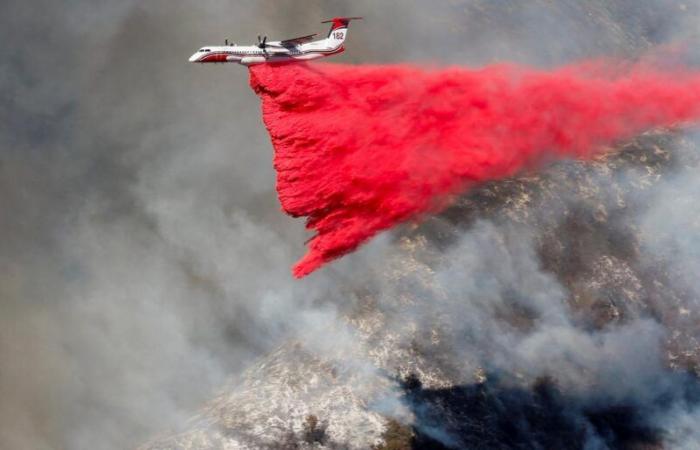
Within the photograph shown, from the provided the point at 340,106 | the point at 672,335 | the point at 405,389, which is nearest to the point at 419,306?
the point at 405,389

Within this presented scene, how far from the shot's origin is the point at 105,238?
189 feet

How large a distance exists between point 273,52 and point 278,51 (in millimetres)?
303

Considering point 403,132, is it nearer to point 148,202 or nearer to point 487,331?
point 487,331

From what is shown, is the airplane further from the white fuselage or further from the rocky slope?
the rocky slope

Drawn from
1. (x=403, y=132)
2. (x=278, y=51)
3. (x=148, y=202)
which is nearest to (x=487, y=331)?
(x=403, y=132)

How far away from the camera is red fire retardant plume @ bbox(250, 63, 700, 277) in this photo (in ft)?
156

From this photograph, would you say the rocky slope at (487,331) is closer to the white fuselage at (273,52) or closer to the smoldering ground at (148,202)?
the smoldering ground at (148,202)

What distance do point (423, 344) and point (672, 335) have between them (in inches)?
679

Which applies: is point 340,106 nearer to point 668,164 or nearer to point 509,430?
point 509,430

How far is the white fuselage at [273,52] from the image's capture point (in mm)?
47938

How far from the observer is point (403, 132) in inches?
2000

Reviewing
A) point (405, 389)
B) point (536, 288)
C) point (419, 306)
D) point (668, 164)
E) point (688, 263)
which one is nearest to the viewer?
point (405, 389)

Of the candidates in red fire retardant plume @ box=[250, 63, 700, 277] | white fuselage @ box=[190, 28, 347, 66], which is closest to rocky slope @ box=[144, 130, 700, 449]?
red fire retardant plume @ box=[250, 63, 700, 277]

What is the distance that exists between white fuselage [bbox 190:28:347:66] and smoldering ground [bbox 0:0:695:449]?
1295 cm
